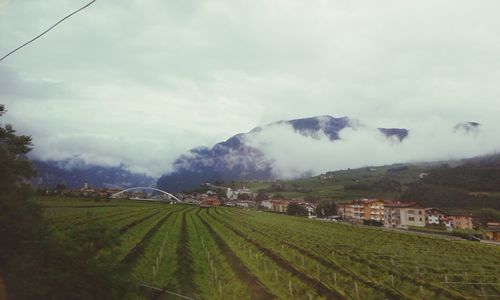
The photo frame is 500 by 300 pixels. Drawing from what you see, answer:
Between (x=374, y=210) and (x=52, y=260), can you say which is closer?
(x=52, y=260)

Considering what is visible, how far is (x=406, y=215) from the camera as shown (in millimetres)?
71250

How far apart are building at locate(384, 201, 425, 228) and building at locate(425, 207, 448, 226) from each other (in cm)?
105

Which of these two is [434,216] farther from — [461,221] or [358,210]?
[358,210]

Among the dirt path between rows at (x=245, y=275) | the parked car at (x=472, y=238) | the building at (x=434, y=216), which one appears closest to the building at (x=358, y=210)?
the building at (x=434, y=216)

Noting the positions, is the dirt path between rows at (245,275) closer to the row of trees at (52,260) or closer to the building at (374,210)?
the row of trees at (52,260)

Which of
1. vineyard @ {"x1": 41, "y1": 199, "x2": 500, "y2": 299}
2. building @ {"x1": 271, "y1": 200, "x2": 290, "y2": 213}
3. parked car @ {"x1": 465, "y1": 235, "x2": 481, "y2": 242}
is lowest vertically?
parked car @ {"x1": 465, "y1": 235, "x2": 481, "y2": 242}

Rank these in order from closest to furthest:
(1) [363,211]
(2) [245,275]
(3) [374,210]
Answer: (2) [245,275], (3) [374,210], (1) [363,211]

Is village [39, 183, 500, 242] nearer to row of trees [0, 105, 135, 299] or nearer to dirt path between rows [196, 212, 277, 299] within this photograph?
dirt path between rows [196, 212, 277, 299]

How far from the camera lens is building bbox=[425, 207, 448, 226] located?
63.1m

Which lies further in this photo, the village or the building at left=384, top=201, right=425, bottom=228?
the building at left=384, top=201, right=425, bottom=228

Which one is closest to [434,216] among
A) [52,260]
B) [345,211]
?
[345,211]

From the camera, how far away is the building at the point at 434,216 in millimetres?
63078

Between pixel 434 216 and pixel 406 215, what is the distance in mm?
5837

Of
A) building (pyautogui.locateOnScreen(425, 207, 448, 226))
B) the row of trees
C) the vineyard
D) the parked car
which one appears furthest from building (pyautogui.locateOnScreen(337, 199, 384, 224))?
the row of trees
